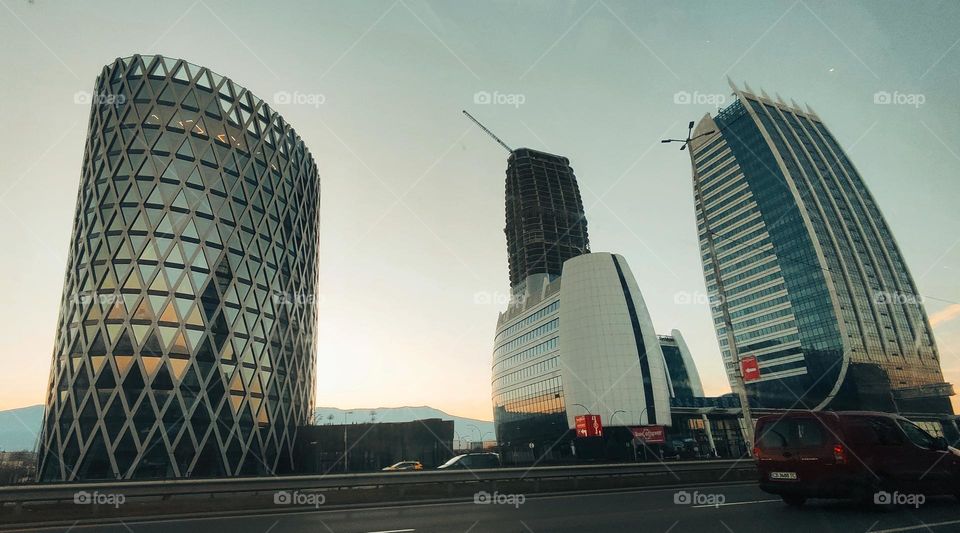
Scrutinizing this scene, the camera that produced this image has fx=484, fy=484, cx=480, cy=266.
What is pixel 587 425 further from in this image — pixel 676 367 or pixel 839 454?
pixel 676 367

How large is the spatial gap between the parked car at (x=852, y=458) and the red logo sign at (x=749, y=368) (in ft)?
36.0

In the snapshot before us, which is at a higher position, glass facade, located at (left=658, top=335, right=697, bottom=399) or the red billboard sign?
glass facade, located at (left=658, top=335, right=697, bottom=399)

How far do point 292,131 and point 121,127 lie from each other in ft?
75.2

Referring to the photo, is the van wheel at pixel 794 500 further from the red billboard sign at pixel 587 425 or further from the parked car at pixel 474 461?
the red billboard sign at pixel 587 425

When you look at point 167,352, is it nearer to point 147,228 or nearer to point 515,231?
point 147,228

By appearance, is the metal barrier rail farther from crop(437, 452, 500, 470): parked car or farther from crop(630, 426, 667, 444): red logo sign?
crop(630, 426, 667, 444): red logo sign

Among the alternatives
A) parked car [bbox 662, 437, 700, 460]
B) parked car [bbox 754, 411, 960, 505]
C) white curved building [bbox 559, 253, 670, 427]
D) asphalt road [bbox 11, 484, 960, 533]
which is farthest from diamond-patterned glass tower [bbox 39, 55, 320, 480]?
parked car [bbox 662, 437, 700, 460]

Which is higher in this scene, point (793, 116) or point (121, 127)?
point (793, 116)

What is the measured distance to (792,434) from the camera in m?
10.4

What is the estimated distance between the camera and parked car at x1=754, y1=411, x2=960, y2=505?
9.54 meters

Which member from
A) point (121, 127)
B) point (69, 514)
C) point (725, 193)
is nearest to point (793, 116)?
point (725, 193)

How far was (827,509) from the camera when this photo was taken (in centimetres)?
1039

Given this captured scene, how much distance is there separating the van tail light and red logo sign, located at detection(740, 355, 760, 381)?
12708 millimetres

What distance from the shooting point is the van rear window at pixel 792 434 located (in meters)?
10.0
